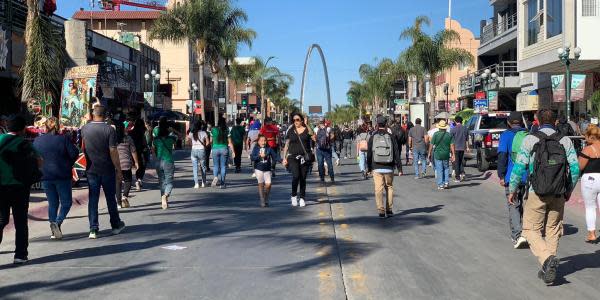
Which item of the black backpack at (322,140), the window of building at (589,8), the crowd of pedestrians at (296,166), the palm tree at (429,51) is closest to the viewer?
the crowd of pedestrians at (296,166)

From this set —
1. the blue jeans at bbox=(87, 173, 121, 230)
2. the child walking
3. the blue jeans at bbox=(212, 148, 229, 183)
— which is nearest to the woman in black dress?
the child walking

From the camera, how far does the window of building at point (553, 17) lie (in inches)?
1195

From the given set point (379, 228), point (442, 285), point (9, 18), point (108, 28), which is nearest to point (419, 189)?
point (379, 228)

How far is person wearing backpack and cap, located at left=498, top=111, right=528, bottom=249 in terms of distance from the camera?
8677 millimetres

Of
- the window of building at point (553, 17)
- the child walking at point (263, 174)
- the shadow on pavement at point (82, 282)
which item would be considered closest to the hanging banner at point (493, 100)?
the window of building at point (553, 17)

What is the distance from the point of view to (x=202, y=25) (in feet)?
134

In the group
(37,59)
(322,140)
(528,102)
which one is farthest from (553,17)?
(37,59)

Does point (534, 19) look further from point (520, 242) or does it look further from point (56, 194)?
point (56, 194)

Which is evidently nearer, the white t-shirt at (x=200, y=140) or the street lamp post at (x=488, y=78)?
the white t-shirt at (x=200, y=140)

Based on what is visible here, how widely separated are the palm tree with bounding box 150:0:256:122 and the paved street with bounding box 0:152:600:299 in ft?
93.3

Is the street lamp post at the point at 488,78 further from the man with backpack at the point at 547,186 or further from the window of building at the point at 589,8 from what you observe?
the man with backpack at the point at 547,186

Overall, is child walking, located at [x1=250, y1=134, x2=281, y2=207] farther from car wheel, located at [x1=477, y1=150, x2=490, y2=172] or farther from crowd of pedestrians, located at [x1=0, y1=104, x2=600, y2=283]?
car wheel, located at [x1=477, y1=150, x2=490, y2=172]

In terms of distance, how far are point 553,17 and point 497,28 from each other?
47.6 ft

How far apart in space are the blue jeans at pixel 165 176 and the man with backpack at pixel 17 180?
502 cm
